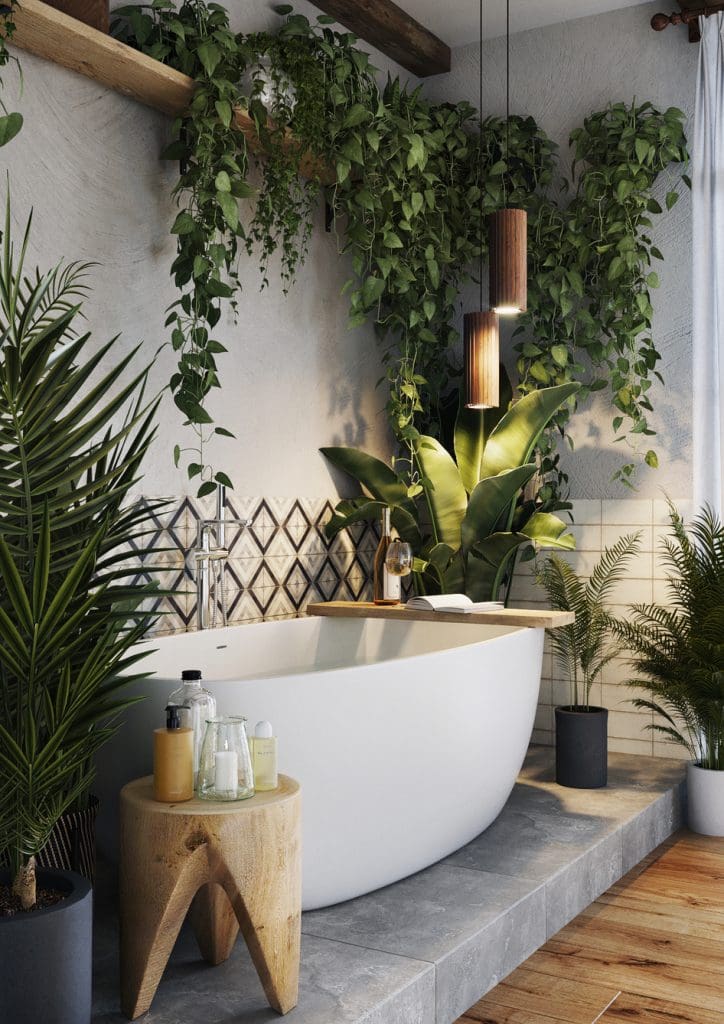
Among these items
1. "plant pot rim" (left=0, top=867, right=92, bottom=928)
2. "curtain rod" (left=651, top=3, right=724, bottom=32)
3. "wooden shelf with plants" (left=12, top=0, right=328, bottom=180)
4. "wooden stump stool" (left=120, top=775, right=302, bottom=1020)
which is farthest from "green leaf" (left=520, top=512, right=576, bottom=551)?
"plant pot rim" (left=0, top=867, right=92, bottom=928)

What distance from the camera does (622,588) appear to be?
4.48 metres

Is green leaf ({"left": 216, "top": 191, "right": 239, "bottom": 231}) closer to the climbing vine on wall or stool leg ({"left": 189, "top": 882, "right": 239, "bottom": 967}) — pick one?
the climbing vine on wall

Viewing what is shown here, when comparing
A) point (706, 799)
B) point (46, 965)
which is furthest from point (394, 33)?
point (46, 965)

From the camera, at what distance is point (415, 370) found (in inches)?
181

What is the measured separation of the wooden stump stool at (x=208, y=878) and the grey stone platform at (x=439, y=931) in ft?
0.28

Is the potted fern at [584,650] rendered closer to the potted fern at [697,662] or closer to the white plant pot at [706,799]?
the potted fern at [697,662]

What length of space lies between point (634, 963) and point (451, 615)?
1.31 m

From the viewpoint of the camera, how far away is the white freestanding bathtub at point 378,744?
2463 mm

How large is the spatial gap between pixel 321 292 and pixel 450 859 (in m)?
2.35

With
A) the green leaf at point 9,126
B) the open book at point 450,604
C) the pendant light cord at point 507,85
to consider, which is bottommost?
the open book at point 450,604

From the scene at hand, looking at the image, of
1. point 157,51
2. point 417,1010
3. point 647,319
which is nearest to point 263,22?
point 157,51

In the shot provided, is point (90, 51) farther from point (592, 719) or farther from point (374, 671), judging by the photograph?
point (592, 719)

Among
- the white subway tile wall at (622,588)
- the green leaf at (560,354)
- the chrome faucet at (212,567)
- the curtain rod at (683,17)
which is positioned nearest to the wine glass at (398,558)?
the chrome faucet at (212,567)

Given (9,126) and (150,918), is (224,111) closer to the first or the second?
(9,126)
